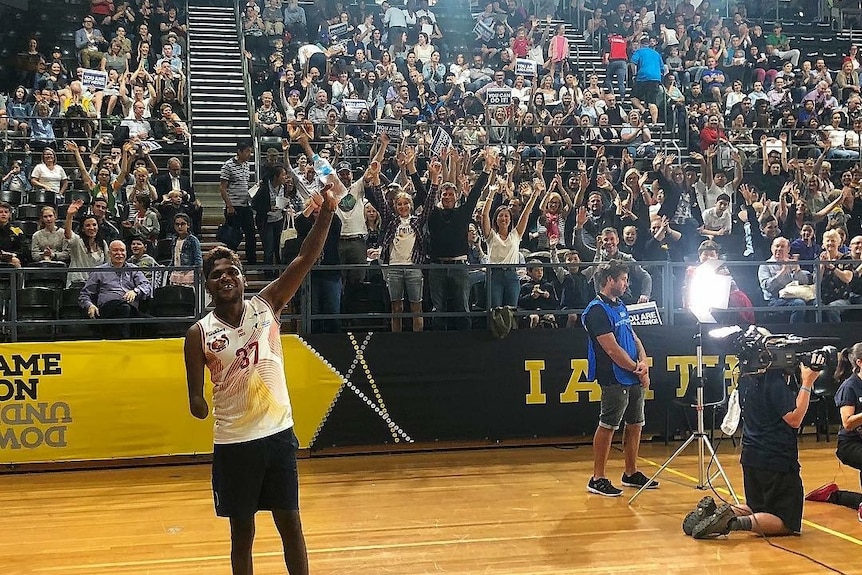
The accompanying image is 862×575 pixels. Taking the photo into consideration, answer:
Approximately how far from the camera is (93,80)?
13.8 m

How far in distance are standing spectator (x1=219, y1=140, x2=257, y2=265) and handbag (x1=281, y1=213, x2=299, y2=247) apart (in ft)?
1.36

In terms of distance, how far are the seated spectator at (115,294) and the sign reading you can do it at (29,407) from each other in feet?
2.13

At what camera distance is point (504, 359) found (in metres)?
9.58

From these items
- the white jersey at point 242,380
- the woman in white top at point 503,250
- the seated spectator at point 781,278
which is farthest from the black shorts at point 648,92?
the white jersey at point 242,380

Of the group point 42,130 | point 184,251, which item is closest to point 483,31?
point 42,130

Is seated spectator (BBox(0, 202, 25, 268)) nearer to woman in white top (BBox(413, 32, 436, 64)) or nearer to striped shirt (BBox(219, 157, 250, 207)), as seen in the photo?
striped shirt (BBox(219, 157, 250, 207))

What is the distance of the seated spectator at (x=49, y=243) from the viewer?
954cm

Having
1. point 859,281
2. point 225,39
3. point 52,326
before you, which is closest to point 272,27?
Answer: point 225,39

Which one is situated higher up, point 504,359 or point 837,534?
point 504,359

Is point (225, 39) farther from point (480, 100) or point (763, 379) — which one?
point (763, 379)

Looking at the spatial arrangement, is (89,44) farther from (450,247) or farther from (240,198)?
(450,247)

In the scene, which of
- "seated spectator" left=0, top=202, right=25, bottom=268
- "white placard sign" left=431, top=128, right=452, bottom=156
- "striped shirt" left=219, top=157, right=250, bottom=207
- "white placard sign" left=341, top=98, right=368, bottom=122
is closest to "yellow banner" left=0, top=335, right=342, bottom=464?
"seated spectator" left=0, top=202, right=25, bottom=268

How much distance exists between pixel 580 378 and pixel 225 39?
11.7 metres

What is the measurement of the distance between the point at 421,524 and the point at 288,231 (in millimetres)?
4915
